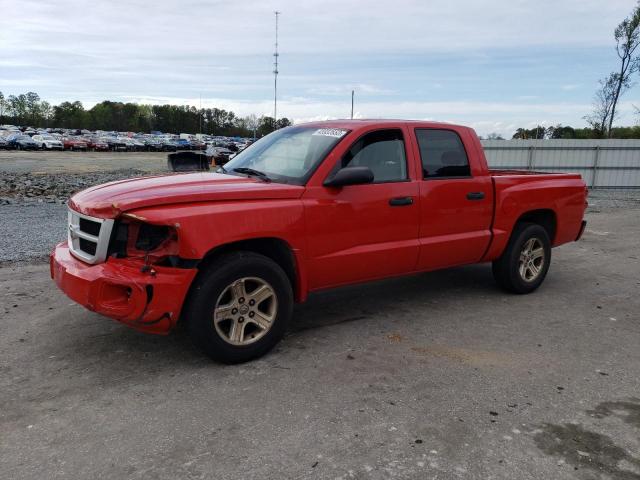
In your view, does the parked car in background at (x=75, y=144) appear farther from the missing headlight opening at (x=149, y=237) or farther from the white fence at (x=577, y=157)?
the missing headlight opening at (x=149, y=237)

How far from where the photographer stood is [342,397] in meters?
3.62

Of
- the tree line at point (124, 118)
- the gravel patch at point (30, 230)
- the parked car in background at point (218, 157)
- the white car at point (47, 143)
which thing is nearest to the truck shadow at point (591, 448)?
the parked car in background at point (218, 157)

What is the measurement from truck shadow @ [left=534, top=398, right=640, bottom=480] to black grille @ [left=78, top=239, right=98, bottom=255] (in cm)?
318

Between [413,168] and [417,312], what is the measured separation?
144 centimetres

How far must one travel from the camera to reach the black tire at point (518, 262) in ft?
19.6

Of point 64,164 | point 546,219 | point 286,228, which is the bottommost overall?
point 64,164

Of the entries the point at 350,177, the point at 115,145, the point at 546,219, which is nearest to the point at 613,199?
the point at 546,219

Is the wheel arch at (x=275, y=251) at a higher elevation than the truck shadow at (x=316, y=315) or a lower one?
higher

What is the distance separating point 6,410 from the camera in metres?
3.42

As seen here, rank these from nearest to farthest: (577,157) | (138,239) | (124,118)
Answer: (138,239) → (577,157) → (124,118)

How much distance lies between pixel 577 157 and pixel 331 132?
16.0 meters

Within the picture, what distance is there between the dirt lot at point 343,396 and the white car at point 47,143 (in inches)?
2215

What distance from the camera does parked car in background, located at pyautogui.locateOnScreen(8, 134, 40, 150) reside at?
53125mm

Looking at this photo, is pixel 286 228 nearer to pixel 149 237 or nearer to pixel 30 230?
pixel 149 237
